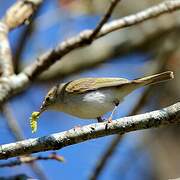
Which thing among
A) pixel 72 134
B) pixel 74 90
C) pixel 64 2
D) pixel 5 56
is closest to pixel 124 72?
pixel 64 2

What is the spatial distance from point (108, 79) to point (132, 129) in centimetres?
94

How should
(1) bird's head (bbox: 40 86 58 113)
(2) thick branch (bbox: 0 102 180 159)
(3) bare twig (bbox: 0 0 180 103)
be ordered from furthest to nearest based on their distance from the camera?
1. (3) bare twig (bbox: 0 0 180 103)
2. (1) bird's head (bbox: 40 86 58 113)
3. (2) thick branch (bbox: 0 102 180 159)

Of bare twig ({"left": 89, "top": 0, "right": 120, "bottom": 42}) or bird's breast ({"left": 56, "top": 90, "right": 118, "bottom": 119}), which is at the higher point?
bare twig ({"left": 89, "top": 0, "right": 120, "bottom": 42})

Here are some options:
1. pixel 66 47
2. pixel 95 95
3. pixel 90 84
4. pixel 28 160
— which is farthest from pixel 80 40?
pixel 28 160

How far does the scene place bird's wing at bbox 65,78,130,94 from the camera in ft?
9.43

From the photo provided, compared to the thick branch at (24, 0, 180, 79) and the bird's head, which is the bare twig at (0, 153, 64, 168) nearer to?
the bird's head

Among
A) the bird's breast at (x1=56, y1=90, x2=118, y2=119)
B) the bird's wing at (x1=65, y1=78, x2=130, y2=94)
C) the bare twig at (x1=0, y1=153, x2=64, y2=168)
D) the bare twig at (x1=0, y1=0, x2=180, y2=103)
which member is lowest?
the bare twig at (x1=0, y1=153, x2=64, y2=168)

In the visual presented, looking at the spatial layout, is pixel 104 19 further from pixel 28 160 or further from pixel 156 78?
pixel 28 160

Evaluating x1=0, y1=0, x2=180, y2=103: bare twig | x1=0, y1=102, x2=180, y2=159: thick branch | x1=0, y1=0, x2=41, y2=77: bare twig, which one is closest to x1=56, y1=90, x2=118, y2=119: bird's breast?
x1=0, y1=0, x2=180, y2=103: bare twig

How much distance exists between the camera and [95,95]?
292cm

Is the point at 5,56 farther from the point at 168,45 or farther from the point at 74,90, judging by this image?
the point at 168,45

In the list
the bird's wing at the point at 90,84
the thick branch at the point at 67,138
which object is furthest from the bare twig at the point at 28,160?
the thick branch at the point at 67,138

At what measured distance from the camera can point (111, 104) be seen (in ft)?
9.29

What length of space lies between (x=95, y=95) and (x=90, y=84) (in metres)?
0.12
